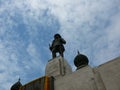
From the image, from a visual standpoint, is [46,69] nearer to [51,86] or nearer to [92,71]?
[51,86]

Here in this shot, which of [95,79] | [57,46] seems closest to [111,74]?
[95,79]

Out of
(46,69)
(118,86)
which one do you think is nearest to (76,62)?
(46,69)

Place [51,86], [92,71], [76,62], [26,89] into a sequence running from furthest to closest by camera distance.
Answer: [76,62] → [26,89] → [51,86] → [92,71]

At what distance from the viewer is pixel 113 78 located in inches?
338

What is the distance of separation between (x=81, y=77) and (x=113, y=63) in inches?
80.8

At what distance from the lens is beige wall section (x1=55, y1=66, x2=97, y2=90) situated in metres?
9.45

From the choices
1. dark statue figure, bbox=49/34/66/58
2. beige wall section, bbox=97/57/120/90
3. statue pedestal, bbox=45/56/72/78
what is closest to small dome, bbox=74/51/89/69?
statue pedestal, bbox=45/56/72/78

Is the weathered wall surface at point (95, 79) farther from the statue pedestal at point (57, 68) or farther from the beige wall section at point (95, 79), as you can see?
the statue pedestal at point (57, 68)

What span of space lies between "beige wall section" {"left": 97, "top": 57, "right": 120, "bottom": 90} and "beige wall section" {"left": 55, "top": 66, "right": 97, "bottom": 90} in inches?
27.0

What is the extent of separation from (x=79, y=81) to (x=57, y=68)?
3217 millimetres

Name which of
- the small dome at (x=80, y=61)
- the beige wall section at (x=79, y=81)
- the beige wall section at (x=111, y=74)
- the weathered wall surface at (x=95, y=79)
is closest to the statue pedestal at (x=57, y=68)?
the small dome at (x=80, y=61)

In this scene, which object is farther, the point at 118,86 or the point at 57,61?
the point at 57,61

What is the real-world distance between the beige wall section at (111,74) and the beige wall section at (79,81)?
27.0 inches

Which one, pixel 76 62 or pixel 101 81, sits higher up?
pixel 76 62
